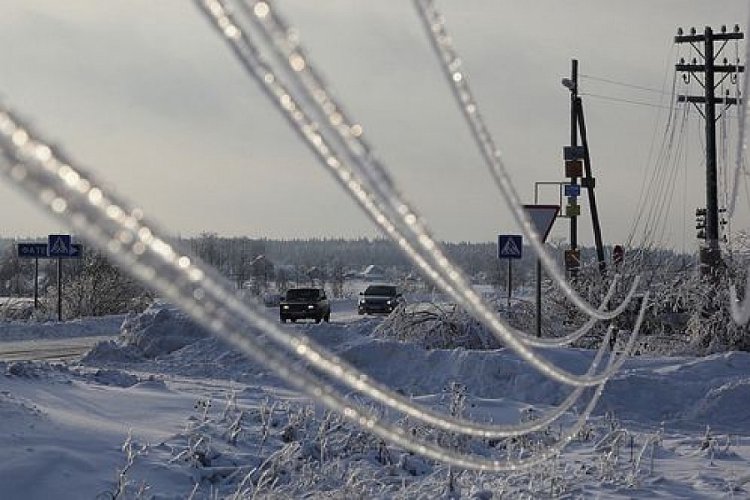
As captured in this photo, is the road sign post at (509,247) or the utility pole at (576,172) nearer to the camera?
the road sign post at (509,247)

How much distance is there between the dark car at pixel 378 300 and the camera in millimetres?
43500

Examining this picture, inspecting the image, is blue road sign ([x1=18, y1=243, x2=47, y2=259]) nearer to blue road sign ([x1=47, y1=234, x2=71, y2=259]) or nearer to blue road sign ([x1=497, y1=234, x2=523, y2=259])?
blue road sign ([x1=47, y1=234, x2=71, y2=259])

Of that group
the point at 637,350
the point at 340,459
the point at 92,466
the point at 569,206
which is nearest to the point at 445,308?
the point at 637,350

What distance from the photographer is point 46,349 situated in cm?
2461

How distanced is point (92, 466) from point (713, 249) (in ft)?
60.3

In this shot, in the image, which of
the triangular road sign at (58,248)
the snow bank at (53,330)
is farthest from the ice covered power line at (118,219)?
the snow bank at (53,330)

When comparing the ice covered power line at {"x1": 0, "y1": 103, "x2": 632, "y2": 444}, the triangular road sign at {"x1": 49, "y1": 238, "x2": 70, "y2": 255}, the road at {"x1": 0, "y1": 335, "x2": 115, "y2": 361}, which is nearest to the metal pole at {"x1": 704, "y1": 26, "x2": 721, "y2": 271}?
the road at {"x1": 0, "y1": 335, "x2": 115, "y2": 361}

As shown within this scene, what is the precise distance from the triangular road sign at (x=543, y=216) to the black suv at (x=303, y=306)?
23.6 metres

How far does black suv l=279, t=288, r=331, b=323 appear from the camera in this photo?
1485 inches

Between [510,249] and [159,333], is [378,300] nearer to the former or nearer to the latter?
[159,333]

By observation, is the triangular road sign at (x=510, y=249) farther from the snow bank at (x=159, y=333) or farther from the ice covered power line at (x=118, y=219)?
the ice covered power line at (x=118, y=219)

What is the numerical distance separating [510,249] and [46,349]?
13089 millimetres

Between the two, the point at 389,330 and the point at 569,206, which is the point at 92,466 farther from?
the point at 569,206

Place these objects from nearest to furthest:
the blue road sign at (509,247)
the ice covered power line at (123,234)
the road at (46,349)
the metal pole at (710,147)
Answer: the ice covered power line at (123,234) < the blue road sign at (509,247) < the road at (46,349) < the metal pole at (710,147)
